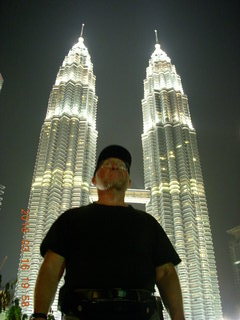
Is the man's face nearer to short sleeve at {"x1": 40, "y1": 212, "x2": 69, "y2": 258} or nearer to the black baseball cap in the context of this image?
the black baseball cap

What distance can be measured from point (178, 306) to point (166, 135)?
72.4m

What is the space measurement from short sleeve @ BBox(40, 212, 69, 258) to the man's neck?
1.49 feet

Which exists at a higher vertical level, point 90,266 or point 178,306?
point 90,266

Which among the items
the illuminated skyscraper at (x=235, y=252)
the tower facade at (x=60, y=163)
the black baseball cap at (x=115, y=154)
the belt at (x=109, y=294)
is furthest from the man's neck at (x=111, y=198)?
the illuminated skyscraper at (x=235, y=252)

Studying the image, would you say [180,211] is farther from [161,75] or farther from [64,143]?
[161,75]

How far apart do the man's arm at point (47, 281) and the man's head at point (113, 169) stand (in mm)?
859

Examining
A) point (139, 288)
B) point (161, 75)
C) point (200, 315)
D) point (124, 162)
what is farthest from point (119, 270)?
point (161, 75)

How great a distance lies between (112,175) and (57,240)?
866 mm

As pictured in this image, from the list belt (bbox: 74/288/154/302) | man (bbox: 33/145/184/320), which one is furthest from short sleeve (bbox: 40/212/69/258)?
belt (bbox: 74/288/154/302)

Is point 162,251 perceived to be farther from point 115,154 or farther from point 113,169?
point 115,154

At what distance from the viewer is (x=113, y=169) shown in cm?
321

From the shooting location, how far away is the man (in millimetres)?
2338

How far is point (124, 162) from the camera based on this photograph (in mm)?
3324

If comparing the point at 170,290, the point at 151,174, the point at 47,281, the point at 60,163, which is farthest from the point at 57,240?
the point at 151,174
